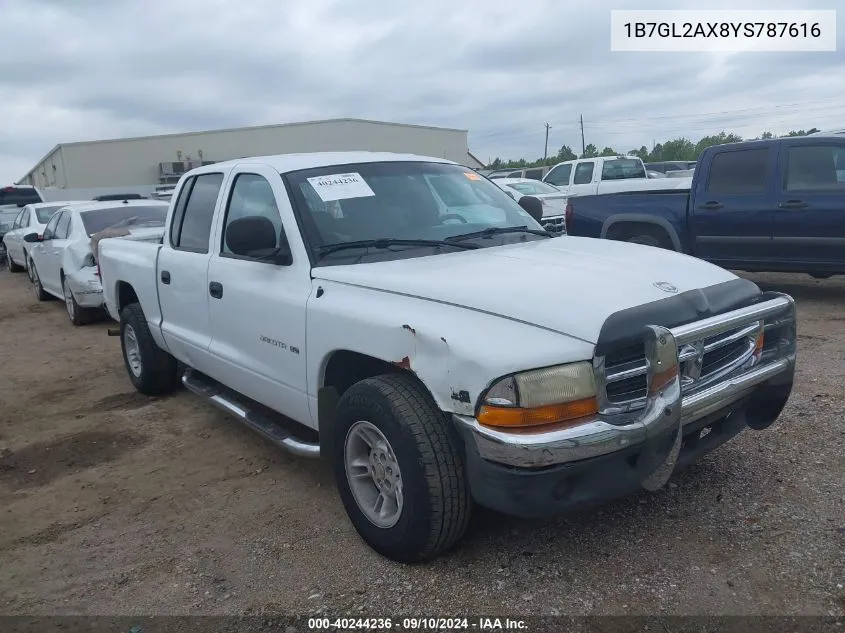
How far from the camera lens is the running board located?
11.7ft

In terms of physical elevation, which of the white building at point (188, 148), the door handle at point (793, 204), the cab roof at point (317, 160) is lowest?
the door handle at point (793, 204)

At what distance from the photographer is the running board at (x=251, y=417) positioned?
3580mm

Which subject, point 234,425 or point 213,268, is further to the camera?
point 234,425

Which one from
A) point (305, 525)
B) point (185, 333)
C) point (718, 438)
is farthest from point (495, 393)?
point (185, 333)

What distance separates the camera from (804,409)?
4543 mm

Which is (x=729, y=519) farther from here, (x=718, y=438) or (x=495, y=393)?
(x=495, y=393)

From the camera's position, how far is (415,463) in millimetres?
2748

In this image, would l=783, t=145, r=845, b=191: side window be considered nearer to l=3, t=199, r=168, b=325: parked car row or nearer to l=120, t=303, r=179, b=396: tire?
l=120, t=303, r=179, b=396: tire

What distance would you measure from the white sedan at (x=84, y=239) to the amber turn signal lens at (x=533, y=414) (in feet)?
21.7

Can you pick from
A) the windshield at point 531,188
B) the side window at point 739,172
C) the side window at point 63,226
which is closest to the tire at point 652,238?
the side window at point 739,172

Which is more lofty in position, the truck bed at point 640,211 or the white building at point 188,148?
the white building at point 188,148

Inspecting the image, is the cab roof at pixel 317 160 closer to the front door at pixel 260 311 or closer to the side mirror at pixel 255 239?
the front door at pixel 260 311

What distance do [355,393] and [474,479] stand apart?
676 mm

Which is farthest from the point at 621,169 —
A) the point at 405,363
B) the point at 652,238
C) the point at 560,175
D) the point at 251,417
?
the point at 405,363
